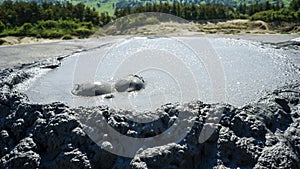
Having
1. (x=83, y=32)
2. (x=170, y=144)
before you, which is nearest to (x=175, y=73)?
(x=170, y=144)

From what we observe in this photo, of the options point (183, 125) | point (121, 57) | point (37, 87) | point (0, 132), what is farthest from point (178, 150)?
point (121, 57)

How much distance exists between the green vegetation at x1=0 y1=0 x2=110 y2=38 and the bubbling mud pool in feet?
24.9

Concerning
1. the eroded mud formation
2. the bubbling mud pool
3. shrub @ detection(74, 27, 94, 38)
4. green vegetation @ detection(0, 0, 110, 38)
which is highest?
green vegetation @ detection(0, 0, 110, 38)

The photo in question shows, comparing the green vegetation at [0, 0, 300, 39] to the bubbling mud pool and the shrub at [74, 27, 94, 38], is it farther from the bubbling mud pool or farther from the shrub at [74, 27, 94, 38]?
the bubbling mud pool

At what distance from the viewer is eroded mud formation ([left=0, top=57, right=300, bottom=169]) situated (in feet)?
12.4

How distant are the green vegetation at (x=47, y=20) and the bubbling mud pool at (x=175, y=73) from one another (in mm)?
7595

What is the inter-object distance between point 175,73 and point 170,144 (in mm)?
2493

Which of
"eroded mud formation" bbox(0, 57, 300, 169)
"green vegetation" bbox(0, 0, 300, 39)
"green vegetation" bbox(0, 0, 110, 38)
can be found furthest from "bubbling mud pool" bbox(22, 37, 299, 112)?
"green vegetation" bbox(0, 0, 300, 39)

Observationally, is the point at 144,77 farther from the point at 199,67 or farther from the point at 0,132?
the point at 0,132

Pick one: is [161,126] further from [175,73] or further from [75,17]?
[75,17]

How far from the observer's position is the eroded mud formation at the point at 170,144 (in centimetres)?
378

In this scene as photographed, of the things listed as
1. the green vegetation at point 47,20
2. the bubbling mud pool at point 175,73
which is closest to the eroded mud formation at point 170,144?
the bubbling mud pool at point 175,73

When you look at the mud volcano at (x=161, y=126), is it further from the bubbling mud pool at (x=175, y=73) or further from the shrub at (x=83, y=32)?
the shrub at (x=83, y=32)

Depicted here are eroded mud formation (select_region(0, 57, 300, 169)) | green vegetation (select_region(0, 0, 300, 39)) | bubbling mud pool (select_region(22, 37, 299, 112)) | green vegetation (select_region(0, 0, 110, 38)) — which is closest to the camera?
eroded mud formation (select_region(0, 57, 300, 169))
